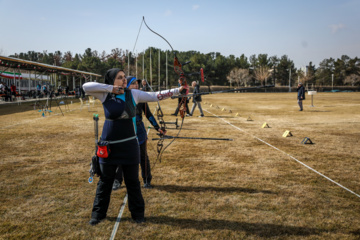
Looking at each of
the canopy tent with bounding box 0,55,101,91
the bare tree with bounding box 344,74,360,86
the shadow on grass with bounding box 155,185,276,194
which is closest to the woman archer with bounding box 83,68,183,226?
the shadow on grass with bounding box 155,185,276,194

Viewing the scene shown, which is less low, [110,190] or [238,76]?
[238,76]

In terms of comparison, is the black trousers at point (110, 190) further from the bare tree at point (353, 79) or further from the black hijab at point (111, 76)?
the bare tree at point (353, 79)

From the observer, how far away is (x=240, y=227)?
391cm

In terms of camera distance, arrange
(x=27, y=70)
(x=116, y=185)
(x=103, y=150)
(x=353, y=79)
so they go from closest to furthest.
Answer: (x=103, y=150) → (x=116, y=185) → (x=27, y=70) → (x=353, y=79)

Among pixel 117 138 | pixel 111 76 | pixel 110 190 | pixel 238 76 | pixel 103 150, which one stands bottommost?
pixel 110 190

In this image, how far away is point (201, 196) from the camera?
504cm

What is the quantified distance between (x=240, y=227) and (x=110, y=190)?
197 cm

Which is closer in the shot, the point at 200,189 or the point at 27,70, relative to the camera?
the point at 200,189

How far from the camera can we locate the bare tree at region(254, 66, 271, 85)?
111 metres

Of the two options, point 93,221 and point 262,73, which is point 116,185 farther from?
point 262,73

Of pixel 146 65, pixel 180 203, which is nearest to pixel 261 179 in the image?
pixel 180 203

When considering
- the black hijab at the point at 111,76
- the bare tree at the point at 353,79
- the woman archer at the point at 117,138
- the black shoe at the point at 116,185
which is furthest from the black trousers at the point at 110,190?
the bare tree at the point at 353,79

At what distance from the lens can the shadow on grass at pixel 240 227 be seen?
12.3 feet

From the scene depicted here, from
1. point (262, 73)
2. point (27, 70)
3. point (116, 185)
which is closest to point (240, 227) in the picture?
point (116, 185)
